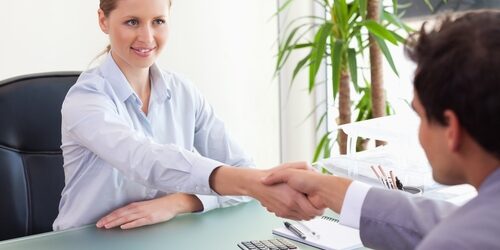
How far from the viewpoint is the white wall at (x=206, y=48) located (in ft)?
9.02

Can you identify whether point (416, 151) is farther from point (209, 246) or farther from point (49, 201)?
point (49, 201)

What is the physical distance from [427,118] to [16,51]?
2.16 meters

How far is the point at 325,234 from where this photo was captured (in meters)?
1.50

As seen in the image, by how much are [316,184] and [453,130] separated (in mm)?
673

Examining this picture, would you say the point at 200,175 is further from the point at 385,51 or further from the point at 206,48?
the point at 206,48

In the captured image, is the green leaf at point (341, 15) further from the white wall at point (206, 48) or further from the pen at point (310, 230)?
the pen at point (310, 230)

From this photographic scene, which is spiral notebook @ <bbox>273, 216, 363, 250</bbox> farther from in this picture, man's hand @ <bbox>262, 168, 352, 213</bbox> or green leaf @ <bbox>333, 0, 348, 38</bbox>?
green leaf @ <bbox>333, 0, 348, 38</bbox>

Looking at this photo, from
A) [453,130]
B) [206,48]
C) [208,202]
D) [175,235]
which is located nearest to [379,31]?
[206,48]

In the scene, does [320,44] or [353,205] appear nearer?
[353,205]

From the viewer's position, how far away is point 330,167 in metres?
1.85

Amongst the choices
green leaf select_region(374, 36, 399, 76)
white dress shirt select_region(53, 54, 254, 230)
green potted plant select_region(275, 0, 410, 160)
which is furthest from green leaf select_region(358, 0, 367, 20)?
white dress shirt select_region(53, 54, 254, 230)

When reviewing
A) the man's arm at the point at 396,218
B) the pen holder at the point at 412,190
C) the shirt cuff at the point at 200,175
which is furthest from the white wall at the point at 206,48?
the man's arm at the point at 396,218

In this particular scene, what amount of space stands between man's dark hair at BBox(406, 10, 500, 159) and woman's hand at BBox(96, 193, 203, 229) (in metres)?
0.88

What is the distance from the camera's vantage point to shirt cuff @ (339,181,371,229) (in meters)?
1.31
